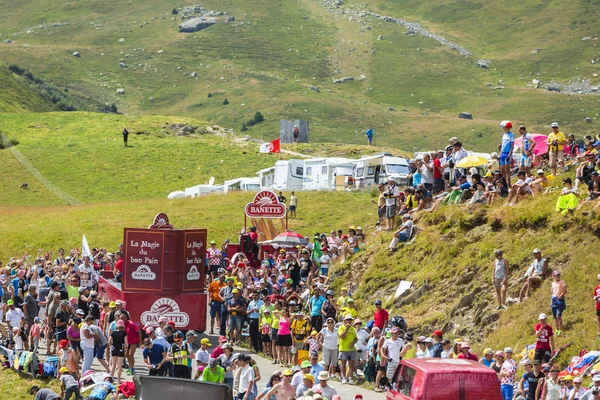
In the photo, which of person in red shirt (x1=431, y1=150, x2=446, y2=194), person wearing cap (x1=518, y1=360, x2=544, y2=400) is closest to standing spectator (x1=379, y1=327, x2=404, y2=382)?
person wearing cap (x1=518, y1=360, x2=544, y2=400)

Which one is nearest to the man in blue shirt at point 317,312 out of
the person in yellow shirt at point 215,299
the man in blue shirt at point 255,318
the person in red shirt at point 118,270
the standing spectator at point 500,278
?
the man in blue shirt at point 255,318

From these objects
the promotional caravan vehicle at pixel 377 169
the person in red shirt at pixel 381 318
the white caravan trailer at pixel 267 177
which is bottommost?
the person in red shirt at pixel 381 318

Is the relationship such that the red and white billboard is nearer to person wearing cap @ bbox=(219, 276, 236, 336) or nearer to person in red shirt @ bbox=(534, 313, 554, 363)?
person wearing cap @ bbox=(219, 276, 236, 336)

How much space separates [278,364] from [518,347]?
6141mm

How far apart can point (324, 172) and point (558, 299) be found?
138 ft

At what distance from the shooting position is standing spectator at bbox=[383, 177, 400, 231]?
107ft

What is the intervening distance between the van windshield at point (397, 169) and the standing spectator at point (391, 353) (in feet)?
118

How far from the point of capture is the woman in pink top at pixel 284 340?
2552cm

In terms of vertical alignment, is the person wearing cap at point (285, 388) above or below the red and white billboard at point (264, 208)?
below

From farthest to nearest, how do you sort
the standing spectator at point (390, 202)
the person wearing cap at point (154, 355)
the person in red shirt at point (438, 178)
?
the person in red shirt at point (438, 178)
the standing spectator at point (390, 202)
the person wearing cap at point (154, 355)

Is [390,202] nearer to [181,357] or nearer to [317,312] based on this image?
[317,312]

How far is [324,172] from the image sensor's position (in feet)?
208

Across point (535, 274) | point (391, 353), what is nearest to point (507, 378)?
point (391, 353)

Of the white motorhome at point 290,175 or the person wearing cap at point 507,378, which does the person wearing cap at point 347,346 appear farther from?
the white motorhome at point 290,175
